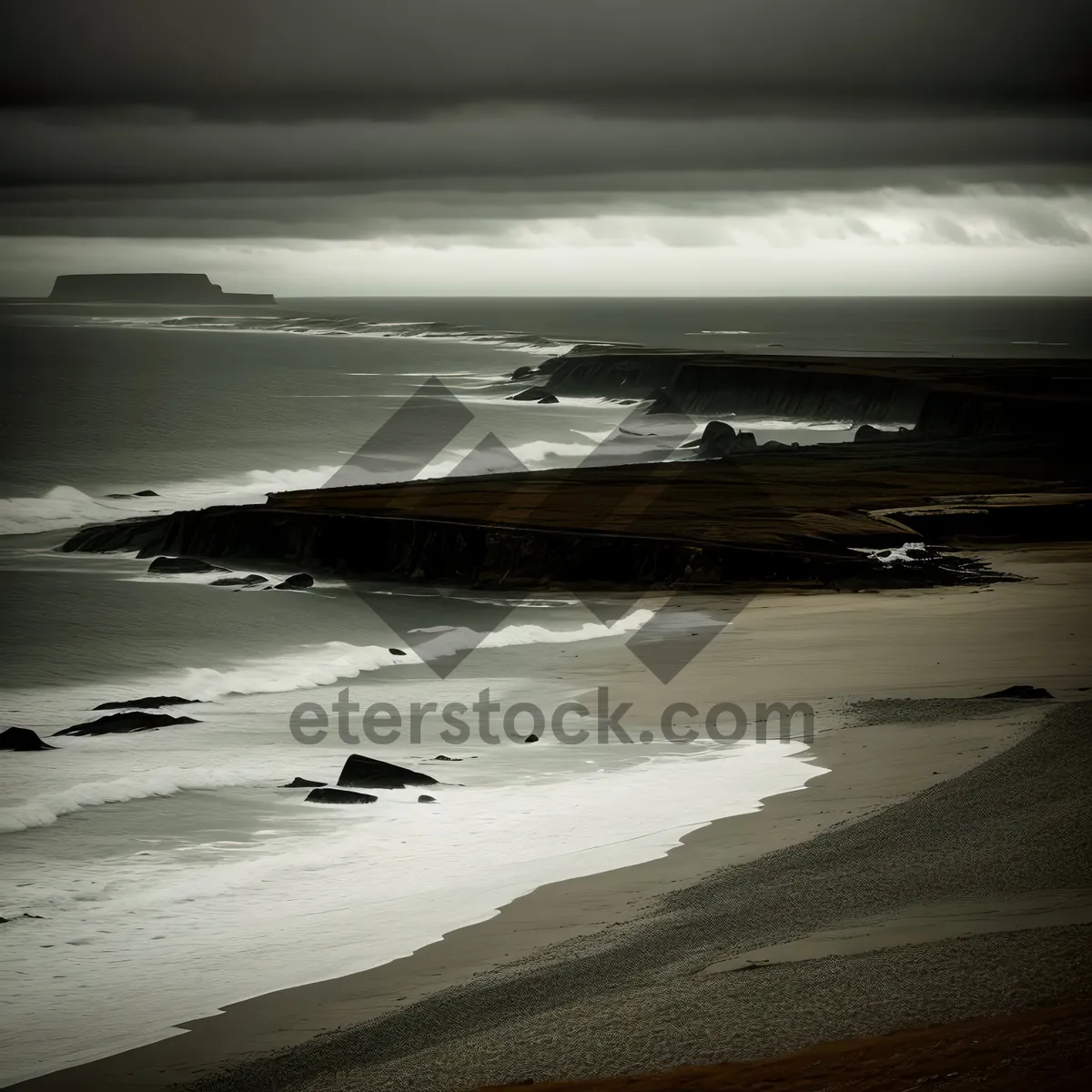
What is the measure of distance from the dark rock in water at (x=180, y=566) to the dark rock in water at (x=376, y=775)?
67.0 ft

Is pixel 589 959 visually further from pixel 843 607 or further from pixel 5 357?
pixel 5 357

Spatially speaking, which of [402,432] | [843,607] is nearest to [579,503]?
[843,607]

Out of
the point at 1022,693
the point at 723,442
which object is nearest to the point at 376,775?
the point at 1022,693

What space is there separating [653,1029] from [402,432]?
73.8 meters

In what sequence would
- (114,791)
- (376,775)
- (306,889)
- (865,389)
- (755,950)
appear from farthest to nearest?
1. (865,389)
2. (114,791)
3. (376,775)
4. (306,889)
5. (755,950)

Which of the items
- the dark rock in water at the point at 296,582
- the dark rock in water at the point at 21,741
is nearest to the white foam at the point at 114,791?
the dark rock in water at the point at 21,741

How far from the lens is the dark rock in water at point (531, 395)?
317ft

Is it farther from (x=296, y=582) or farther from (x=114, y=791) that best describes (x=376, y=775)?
(x=296, y=582)

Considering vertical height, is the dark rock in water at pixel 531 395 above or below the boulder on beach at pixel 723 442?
above

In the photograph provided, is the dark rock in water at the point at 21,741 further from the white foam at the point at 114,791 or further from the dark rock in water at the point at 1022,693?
the dark rock in water at the point at 1022,693

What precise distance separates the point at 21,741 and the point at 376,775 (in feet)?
18.4

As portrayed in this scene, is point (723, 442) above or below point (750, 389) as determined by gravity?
below

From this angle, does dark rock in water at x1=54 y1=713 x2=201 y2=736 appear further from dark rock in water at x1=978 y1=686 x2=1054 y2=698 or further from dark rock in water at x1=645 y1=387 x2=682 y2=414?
dark rock in water at x1=645 y1=387 x2=682 y2=414

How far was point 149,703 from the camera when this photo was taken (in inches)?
779
